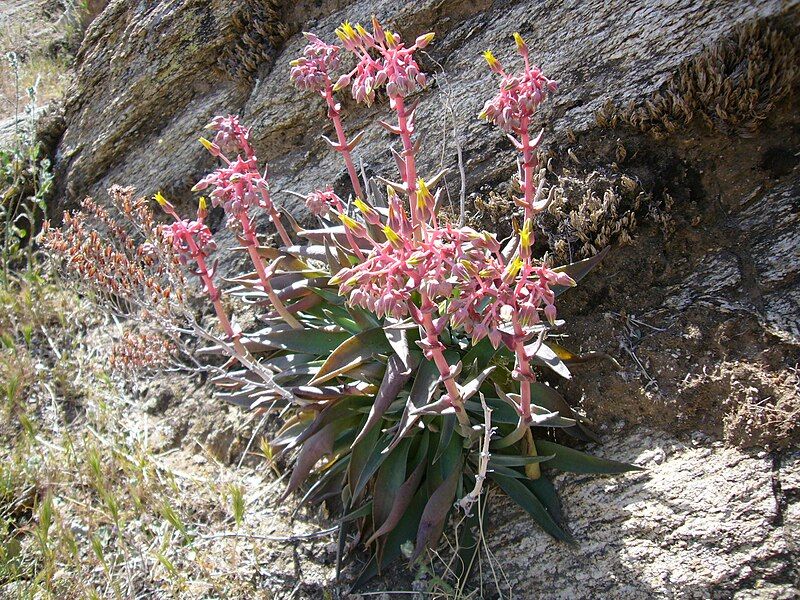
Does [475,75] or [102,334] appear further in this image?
[102,334]

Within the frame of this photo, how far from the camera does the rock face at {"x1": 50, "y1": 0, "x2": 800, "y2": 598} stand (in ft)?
8.38

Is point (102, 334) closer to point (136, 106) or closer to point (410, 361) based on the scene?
point (136, 106)

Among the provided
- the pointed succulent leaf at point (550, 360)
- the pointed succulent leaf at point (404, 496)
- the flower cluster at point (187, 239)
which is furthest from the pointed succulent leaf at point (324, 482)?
the flower cluster at point (187, 239)

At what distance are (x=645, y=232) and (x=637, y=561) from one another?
1667 mm

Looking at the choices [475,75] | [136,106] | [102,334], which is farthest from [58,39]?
[475,75]

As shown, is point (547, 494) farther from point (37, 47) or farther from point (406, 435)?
point (37, 47)

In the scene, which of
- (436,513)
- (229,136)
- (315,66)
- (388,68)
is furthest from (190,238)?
(436,513)

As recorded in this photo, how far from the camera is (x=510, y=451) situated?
9.68ft

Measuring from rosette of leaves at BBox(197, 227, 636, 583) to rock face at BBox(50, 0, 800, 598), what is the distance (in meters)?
0.21

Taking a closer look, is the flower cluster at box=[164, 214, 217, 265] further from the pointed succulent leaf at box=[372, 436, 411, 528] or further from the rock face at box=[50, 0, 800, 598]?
the rock face at box=[50, 0, 800, 598]

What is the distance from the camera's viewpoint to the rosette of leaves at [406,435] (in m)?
2.79

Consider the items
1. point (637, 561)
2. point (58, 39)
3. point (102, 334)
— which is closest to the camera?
point (637, 561)

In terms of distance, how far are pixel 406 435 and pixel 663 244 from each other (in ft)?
5.47

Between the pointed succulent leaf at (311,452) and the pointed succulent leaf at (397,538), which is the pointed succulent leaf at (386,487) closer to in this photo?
the pointed succulent leaf at (397,538)
